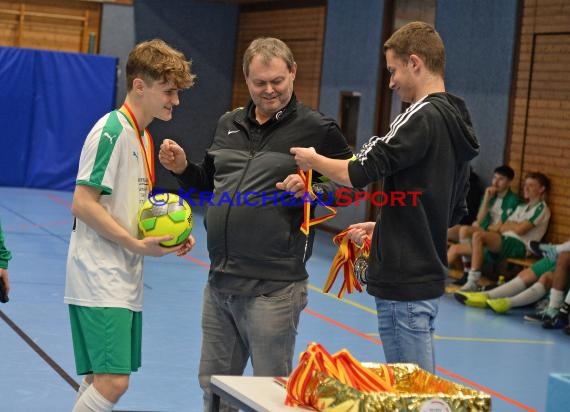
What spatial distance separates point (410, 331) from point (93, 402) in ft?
3.99

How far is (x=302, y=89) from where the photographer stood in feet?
55.8

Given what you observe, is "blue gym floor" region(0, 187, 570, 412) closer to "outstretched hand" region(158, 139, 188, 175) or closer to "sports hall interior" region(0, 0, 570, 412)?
"sports hall interior" region(0, 0, 570, 412)

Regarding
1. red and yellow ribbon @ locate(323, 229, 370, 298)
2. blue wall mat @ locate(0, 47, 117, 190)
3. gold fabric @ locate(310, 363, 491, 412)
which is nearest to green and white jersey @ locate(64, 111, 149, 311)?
red and yellow ribbon @ locate(323, 229, 370, 298)

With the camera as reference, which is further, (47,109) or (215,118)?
(215,118)

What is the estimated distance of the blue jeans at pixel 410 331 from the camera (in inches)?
145

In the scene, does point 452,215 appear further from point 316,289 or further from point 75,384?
point 316,289

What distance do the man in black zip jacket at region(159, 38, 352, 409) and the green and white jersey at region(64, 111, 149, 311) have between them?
0.36m

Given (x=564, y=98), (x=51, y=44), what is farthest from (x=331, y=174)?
(x=51, y=44)

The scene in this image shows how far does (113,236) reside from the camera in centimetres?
371

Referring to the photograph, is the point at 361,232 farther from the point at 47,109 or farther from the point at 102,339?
the point at 47,109

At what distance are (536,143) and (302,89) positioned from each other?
6.30m

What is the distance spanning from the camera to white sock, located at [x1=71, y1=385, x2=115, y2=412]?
148 inches

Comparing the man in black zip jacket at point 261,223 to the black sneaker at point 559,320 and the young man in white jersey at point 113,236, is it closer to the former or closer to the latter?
the young man in white jersey at point 113,236

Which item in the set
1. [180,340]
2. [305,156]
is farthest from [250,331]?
[180,340]
